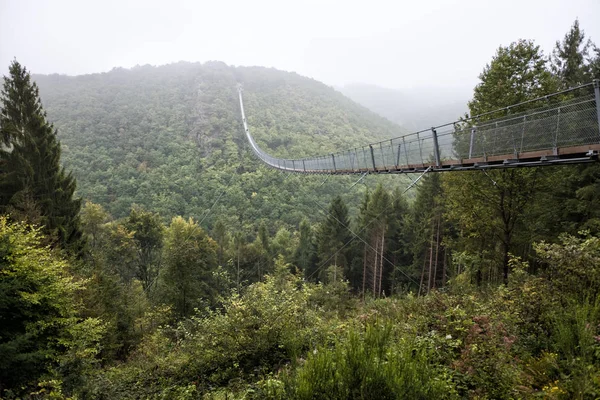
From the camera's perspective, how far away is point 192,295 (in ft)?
65.1

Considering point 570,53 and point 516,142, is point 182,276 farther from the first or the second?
point 570,53

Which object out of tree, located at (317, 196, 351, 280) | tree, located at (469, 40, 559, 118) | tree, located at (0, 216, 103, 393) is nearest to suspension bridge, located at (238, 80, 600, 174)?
tree, located at (469, 40, 559, 118)

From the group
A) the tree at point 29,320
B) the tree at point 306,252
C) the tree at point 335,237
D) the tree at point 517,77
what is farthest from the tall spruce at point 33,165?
the tree at point 306,252

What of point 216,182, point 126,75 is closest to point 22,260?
point 216,182

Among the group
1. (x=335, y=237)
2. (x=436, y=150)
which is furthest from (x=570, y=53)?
(x=335, y=237)

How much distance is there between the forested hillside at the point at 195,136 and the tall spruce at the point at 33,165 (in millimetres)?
27782

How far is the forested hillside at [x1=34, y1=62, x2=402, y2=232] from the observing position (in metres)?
47.2

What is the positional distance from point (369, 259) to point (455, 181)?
664 inches

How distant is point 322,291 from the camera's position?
548 inches

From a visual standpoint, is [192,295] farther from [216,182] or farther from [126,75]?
[126,75]

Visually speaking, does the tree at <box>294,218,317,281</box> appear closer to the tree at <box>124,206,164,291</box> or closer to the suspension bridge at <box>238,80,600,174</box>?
the tree at <box>124,206,164,291</box>

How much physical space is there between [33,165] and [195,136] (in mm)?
52109

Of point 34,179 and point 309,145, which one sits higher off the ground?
point 309,145

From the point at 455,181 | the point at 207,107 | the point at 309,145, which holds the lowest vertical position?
the point at 455,181
